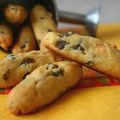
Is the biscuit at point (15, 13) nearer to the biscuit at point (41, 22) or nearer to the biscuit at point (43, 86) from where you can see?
the biscuit at point (41, 22)

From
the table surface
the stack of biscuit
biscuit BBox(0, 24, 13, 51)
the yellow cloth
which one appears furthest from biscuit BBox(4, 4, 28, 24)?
the table surface

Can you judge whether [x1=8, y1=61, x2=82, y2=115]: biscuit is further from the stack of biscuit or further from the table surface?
the table surface

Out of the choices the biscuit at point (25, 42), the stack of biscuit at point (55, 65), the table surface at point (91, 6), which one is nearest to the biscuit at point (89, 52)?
the stack of biscuit at point (55, 65)

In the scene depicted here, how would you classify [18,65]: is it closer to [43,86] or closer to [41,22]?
[43,86]

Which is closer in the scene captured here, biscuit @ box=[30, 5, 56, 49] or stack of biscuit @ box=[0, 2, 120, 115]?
stack of biscuit @ box=[0, 2, 120, 115]

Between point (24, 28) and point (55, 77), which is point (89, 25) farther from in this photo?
point (55, 77)

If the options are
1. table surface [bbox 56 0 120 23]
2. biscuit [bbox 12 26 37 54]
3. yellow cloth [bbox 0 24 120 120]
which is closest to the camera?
yellow cloth [bbox 0 24 120 120]

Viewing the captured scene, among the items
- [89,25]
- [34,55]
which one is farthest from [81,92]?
[89,25]
